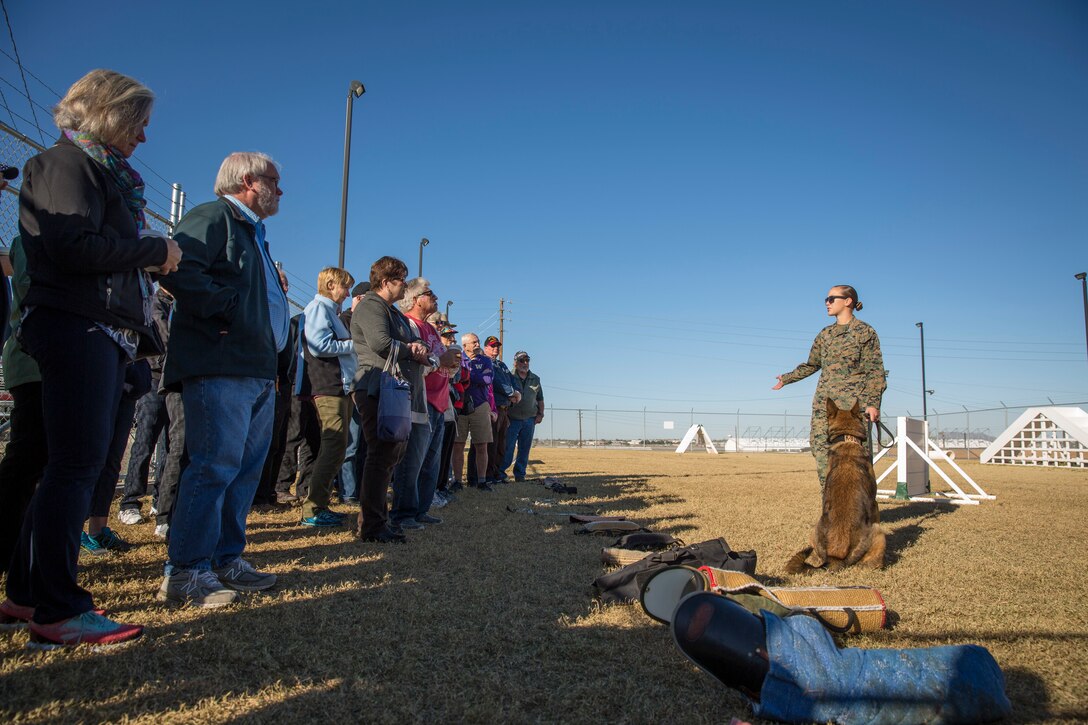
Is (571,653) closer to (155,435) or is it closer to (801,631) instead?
(801,631)

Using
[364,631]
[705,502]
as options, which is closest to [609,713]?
[364,631]

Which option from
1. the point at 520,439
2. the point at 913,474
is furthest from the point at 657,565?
the point at 520,439

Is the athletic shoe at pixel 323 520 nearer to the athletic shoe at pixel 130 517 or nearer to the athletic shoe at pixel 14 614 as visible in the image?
the athletic shoe at pixel 130 517

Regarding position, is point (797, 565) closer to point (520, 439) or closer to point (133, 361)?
point (133, 361)

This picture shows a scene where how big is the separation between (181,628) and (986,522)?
7.09 meters

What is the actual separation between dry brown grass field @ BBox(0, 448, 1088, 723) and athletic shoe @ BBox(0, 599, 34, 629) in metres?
0.15

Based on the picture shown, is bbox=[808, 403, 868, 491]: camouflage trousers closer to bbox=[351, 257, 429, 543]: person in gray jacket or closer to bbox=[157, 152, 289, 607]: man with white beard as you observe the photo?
bbox=[351, 257, 429, 543]: person in gray jacket

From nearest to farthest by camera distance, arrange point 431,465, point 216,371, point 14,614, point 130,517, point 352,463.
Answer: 1. point 14,614
2. point 216,371
3. point 130,517
4. point 431,465
5. point 352,463

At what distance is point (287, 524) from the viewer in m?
4.86

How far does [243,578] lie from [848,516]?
3.57m

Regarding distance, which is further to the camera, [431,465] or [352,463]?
[352,463]

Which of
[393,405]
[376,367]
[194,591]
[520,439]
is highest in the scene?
[376,367]

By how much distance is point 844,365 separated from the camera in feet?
18.0

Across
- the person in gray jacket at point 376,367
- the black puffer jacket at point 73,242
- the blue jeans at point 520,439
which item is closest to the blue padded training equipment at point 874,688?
the black puffer jacket at point 73,242
